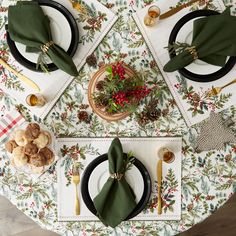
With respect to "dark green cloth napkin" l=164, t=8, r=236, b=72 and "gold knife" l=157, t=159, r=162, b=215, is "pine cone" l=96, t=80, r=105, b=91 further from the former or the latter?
"gold knife" l=157, t=159, r=162, b=215

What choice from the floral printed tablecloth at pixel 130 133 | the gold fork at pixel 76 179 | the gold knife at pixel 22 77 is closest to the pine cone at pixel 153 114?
the floral printed tablecloth at pixel 130 133

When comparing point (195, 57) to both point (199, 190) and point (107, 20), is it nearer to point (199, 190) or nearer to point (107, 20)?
point (107, 20)

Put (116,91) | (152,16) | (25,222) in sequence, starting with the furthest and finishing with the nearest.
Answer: (25,222) < (152,16) < (116,91)

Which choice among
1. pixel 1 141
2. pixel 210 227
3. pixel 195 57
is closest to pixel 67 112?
pixel 1 141

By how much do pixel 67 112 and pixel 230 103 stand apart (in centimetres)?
65

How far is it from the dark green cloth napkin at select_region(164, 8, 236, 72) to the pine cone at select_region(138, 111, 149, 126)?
204 mm

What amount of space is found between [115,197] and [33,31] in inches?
27.6

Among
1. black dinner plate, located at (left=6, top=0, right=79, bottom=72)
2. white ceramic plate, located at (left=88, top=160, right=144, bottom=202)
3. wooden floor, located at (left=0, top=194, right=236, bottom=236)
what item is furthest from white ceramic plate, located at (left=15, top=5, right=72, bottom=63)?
wooden floor, located at (left=0, top=194, right=236, bottom=236)

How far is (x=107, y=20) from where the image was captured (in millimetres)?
1647

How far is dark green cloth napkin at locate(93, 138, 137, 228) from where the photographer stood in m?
1.57

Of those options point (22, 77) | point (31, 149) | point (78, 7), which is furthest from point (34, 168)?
point (78, 7)

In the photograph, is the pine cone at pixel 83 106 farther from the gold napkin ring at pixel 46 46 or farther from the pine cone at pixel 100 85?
the gold napkin ring at pixel 46 46

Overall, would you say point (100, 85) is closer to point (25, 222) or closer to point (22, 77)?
point (22, 77)

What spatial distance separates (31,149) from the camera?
5.12 feet
